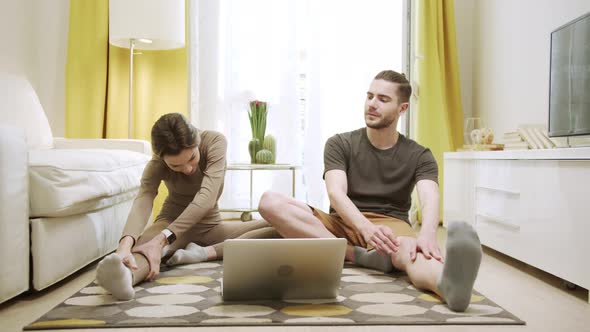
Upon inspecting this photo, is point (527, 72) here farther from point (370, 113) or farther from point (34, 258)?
point (34, 258)

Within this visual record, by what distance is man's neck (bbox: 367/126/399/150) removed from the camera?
89.6 inches

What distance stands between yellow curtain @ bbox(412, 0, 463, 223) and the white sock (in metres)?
2.76

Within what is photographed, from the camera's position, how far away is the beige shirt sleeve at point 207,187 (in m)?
1.99

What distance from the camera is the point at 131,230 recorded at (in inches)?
74.9

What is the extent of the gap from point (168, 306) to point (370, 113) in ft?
3.66

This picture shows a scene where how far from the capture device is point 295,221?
2.11 m

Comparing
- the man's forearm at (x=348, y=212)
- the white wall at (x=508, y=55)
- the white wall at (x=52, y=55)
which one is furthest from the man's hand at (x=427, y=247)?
the white wall at (x=52, y=55)

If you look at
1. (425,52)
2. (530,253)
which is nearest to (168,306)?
(530,253)

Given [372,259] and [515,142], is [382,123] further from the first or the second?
[515,142]

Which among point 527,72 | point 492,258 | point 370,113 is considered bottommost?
point 492,258

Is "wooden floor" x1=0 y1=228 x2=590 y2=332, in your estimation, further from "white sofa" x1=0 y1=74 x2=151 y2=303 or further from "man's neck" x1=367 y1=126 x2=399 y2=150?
"man's neck" x1=367 y1=126 x2=399 y2=150

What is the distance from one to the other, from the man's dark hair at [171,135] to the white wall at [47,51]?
8.33ft

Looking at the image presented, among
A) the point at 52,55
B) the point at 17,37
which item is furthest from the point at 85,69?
the point at 17,37

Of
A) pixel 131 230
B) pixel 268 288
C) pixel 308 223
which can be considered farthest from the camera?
pixel 308 223
